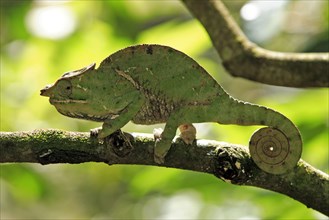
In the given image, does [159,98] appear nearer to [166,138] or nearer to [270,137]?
[166,138]

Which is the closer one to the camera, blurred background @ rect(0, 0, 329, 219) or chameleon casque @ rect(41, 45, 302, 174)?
chameleon casque @ rect(41, 45, 302, 174)

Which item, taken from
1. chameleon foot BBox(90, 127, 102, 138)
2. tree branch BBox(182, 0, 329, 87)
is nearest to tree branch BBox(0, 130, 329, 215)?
chameleon foot BBox(90, 127, 102, 138)

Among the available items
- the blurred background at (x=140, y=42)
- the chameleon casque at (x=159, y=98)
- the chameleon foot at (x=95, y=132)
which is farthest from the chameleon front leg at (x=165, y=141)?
the blurred background at (x=140, y=42)

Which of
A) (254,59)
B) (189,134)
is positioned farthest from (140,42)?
(189,134)

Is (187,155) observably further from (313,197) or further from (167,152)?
(313,197)

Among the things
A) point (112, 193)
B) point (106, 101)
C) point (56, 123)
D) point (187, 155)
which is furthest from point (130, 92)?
point (112, 193)

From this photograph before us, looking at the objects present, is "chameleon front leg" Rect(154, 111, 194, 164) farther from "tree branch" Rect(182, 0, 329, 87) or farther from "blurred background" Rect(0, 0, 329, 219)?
"blurred background" Rect(0, 0, 329, 219)
